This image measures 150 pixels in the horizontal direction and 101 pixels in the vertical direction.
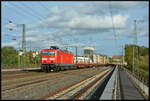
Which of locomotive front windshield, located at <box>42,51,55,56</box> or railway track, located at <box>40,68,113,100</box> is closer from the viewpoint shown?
railway track, located at <box>40,68,113,100</box>

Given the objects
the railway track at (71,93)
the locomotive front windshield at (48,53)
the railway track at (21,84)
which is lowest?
the railway track at (71,93)

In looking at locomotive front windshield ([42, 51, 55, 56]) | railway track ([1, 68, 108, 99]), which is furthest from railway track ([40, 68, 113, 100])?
locomotive front windshield ([42, 51, 55, 56])

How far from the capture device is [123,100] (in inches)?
435

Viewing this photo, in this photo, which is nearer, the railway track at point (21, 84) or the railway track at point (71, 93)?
the railway track at point (71, 93)

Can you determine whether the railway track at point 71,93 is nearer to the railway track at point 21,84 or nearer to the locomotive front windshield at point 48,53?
the railway track at point 21,84

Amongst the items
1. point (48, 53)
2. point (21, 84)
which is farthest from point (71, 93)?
point (48, 53)

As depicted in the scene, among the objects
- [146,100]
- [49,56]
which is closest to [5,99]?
[146,100]

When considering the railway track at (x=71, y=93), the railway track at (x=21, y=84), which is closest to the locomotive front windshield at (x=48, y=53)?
the railway track at (x=21, y=84)

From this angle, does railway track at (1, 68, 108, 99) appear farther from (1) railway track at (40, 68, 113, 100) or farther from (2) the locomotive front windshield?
(2) the locomotive front windshield

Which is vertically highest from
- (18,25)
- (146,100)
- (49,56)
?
(18,25)

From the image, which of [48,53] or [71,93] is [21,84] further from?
[48,53]

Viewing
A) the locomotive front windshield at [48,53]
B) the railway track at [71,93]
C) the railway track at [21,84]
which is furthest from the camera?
the locomotive front windshield at [48,53]

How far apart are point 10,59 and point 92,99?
64579 mm

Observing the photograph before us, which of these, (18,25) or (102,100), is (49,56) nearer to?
(18,25)
